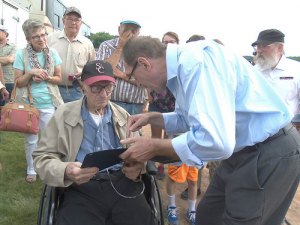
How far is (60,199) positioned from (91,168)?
0.52 meters

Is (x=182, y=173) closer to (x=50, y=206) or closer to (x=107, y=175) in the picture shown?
(x=107, y=175)

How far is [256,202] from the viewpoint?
1864 millimetres

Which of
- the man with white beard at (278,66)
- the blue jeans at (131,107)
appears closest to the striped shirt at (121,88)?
the blue jeans at (131,107)

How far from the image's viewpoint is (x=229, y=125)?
1.53m

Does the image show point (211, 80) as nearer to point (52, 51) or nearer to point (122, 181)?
point (122, 181)

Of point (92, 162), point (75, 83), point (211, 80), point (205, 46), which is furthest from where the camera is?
point (75, 83)

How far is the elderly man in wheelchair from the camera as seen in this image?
2.22 m

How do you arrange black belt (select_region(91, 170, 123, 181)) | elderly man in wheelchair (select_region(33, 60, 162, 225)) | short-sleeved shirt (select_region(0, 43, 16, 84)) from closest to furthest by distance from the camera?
elderly man in wheelchair (select_region(33, 60, 162, 225)), black belt (select_region(91, 170, 123, 181)), short-sleeved shirt (select_region(0, 43, 16, 84))

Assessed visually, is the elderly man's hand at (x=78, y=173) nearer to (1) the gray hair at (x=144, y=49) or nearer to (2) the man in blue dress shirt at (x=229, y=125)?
(2) the man in blue dress shirt at (x=229, y=125)

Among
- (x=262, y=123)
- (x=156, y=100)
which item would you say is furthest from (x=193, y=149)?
(x=156, y=100)

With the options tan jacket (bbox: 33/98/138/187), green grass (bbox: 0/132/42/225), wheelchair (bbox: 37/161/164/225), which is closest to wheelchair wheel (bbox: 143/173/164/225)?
wheelchair (bbox: 37/161/164/225)

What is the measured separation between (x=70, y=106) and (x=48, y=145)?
350mm

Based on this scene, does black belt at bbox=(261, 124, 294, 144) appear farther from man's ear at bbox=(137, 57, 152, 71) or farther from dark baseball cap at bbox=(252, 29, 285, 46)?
dark baseball cap at bbox=(252, 29, 285, 46)

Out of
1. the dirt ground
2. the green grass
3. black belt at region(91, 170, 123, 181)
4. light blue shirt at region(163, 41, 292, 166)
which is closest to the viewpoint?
light blue shirt at region(163, 41, 292, 166)
